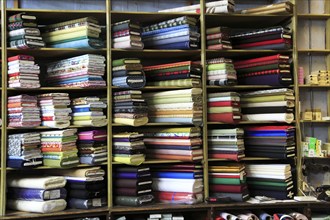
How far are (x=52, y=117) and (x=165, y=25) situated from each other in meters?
1.40

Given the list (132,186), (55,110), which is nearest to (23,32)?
(55,110)

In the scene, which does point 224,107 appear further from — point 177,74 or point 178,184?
point 178,184

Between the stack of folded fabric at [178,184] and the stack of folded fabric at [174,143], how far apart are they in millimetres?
118

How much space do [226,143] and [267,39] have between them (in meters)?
1.12

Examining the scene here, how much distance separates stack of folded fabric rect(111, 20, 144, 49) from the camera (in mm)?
3543

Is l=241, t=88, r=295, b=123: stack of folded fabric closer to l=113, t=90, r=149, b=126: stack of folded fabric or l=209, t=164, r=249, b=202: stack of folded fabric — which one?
l=209, t=164, r=249, b=202: stack of folded fabric

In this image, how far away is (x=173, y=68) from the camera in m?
3.70

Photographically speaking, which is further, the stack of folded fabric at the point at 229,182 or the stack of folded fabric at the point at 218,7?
the stack of folded fabric at the point at 218,7

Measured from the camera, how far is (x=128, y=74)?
3.54 metres

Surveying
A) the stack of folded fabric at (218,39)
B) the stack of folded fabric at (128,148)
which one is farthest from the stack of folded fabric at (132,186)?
the stack of folded fabric at (218,39)

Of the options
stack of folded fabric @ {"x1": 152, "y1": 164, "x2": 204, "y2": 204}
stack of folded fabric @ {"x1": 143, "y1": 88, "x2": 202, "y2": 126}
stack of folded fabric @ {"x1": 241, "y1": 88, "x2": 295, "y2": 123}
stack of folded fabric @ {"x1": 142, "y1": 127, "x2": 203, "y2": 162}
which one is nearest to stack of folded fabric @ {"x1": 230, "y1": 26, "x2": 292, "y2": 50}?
stack of folded fabric @ {"x1": 241, "y1": 88, "x2": 295, "y2": 123}

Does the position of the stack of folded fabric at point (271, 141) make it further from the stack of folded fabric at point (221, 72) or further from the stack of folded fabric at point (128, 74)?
the stack of folded fabric at point (128, 74)

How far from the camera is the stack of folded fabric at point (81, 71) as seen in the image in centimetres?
349

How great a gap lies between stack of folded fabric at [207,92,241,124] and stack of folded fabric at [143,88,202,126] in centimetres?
17
